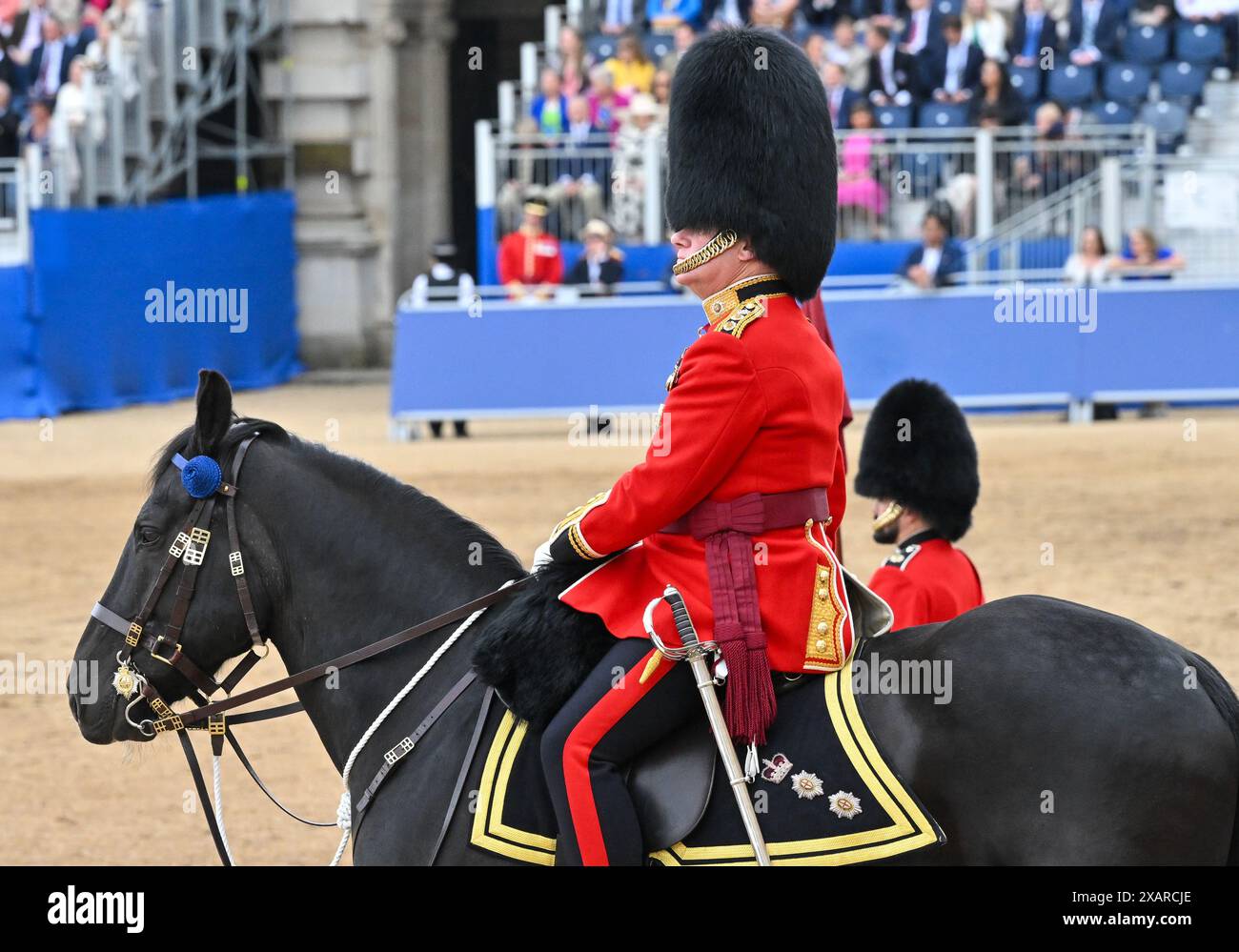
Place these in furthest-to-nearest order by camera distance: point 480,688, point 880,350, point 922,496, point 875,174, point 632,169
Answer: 1. point 632,169
2. point 875,174
3. point 880,350
4. point 922,496
5. point 480,688

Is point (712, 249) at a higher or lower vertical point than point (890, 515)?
higher

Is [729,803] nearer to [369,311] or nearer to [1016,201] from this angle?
[1016,201]

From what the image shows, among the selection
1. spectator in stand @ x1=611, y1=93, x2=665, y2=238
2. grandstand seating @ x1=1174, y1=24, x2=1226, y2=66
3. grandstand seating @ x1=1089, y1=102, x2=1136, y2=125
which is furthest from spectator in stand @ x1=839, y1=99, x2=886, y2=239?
grandstand seating @ x1=1174, y1=24, x2=1226, y2=66

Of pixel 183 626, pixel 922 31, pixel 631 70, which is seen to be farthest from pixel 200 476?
pixel 922 31

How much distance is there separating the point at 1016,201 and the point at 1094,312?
213 cm

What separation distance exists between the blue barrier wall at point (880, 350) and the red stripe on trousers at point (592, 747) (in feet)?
35.7

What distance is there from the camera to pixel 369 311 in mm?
20672

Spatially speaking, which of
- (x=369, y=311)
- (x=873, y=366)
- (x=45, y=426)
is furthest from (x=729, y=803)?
(x=369, y=311)

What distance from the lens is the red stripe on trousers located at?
3.10 meters

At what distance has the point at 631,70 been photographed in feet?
55.8

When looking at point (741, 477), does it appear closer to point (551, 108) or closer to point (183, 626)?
point (183, 626)

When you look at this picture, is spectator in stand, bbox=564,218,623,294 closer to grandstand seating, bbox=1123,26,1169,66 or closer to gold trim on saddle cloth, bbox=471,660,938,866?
grandstand seating, bbox=1123,26,1169,66

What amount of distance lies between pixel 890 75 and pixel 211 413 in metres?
14.2

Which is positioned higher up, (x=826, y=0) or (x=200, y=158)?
(x=826, y=0)
